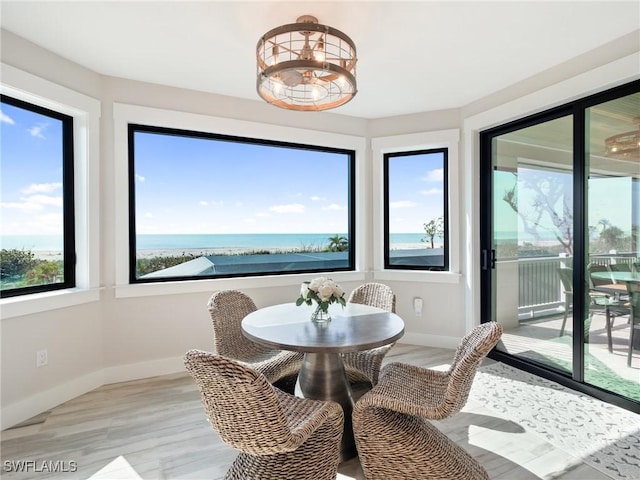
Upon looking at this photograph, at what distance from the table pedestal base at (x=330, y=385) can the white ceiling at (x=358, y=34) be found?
82.7 inches

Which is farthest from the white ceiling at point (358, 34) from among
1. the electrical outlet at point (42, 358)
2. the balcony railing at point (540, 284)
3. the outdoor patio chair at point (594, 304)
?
the electrical outlet at point (42, 358)

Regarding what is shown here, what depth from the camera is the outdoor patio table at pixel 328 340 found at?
182 centimetres

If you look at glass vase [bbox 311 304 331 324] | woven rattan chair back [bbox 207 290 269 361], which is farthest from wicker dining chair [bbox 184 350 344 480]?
woven rattan chair back [bbox 207 290 269 361]

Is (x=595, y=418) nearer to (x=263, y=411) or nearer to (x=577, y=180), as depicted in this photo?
(x=577, y=180)

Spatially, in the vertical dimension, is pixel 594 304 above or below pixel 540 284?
below

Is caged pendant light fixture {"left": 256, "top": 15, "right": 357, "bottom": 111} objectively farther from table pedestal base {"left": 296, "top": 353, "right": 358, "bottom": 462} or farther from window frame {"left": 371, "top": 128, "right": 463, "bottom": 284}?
window frame {"left": 371, "top": 128, "right": 463, "bottom": 284}

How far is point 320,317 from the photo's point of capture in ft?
7.49

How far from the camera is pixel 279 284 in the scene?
3682 millimetres

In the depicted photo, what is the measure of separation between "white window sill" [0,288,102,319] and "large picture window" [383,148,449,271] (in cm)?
301

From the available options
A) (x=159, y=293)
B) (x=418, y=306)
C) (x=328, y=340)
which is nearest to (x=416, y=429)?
(x=328, y=340)

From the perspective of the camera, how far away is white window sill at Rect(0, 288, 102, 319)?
7.73 ft

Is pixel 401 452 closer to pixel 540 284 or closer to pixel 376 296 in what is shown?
pixel 376 296

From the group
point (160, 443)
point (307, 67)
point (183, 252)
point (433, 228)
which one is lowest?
point (160, 443)

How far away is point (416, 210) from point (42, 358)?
3.74m
